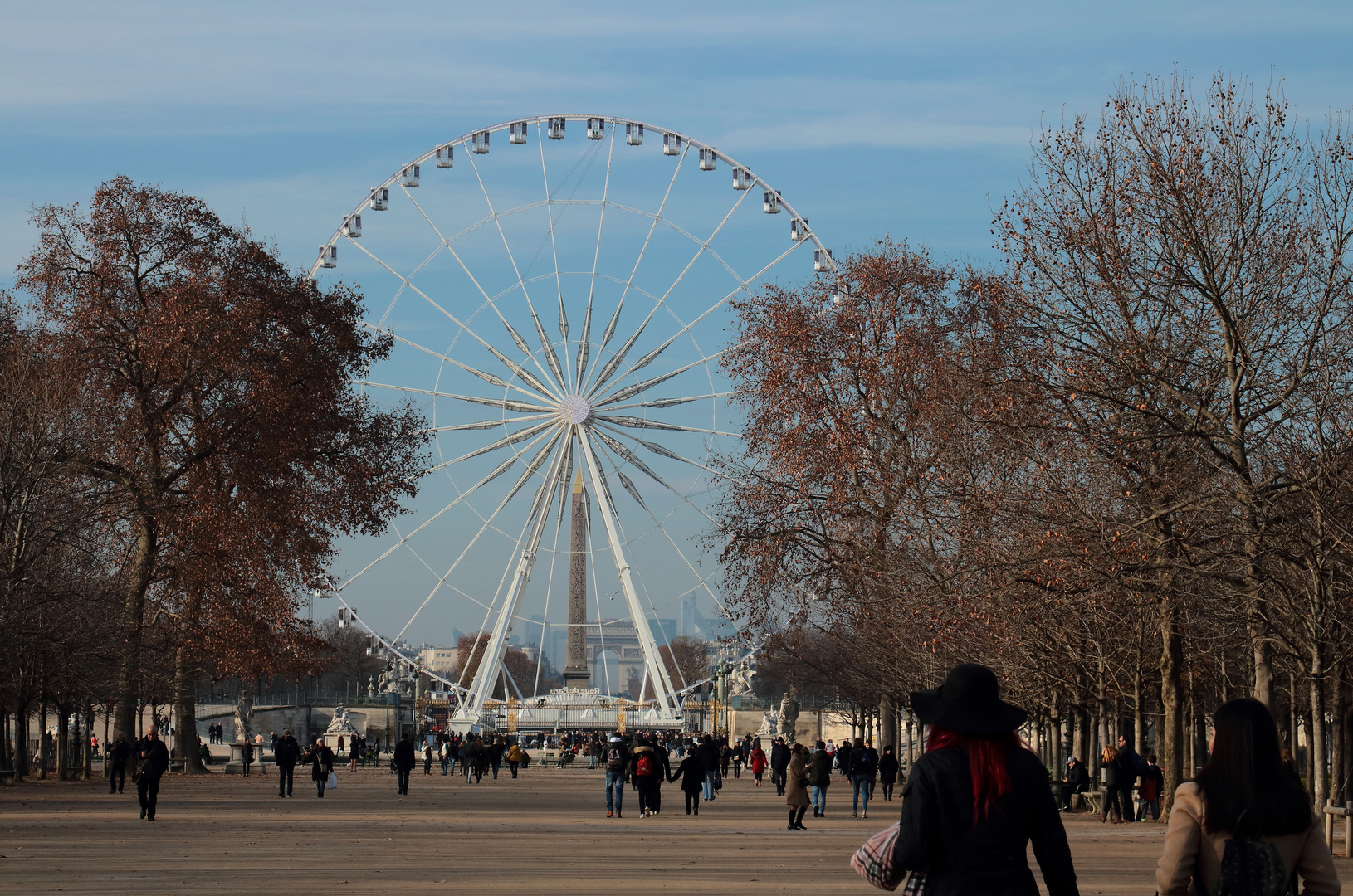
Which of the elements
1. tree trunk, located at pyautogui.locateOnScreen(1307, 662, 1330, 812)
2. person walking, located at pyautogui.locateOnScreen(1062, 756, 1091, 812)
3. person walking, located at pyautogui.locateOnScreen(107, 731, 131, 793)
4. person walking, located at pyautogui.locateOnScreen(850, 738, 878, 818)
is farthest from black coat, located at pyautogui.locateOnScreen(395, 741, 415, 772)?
tree trunk, located at pyautogui.locateOnScreen(1307, 662, 1330, 812)

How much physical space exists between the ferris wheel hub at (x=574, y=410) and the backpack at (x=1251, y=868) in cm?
4400

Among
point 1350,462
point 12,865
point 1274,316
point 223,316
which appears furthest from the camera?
point 223,316

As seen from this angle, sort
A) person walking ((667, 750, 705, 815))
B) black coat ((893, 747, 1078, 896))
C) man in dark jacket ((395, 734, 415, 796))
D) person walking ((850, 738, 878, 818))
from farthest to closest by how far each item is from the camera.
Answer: man in dark jacket ((395, 734, 415, 796))
person walking ((850, 738, 878, 818))
person walking ((667, 750, 705, 815))
black coat ((893, 747, 1078, 896))

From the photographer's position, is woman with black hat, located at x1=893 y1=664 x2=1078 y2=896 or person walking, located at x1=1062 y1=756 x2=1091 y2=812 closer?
woman with black hat, located at x1=893 y1=664 x2=1078 y2=896

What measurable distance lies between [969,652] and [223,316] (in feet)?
61.0

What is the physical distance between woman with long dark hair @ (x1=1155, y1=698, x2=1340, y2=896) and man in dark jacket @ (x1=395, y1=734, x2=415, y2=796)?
30.7 meters

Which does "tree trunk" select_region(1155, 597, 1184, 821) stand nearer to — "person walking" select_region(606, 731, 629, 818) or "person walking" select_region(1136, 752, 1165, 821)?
"person walking" select_region(1136, 752, 1165, 821)

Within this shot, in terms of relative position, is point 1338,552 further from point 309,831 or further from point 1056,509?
point 309,831

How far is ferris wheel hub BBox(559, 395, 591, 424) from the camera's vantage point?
49.4 m

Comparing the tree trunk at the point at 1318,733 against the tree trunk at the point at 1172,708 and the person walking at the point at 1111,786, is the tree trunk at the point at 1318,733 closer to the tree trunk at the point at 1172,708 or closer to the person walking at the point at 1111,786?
the tree trunk at the point at 1172,708

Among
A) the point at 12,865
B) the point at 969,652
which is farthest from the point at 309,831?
the point at 969,652

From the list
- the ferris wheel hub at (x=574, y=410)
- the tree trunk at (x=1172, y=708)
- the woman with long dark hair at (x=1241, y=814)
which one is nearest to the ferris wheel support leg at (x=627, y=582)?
the ferris wheel hub at (x=574, y=410)

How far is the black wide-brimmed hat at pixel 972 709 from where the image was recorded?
18.2 ft

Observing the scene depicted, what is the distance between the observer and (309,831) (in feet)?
74.9
